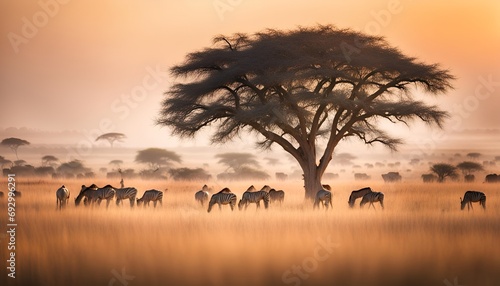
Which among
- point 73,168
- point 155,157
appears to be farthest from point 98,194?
point 155,157

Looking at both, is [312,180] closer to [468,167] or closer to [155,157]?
[468,167]

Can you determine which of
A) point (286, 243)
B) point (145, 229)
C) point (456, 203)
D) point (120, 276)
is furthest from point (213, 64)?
point (120, 276)

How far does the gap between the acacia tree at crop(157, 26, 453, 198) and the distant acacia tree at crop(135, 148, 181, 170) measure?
141 ft

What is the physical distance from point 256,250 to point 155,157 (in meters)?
61.7

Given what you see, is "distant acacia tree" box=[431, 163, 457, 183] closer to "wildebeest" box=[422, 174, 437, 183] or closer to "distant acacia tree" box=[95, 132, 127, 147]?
"wildebeest" box=[422, 174, 437, 183]

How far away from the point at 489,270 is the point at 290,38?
19.9 m

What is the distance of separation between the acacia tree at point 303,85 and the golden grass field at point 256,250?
8.40m

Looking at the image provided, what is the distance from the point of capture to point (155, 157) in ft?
246

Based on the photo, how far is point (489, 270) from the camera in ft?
42.6

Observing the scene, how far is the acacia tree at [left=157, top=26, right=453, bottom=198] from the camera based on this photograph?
98.7 ft

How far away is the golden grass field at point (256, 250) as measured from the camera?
486 inches

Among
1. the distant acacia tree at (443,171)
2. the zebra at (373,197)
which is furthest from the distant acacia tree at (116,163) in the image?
the zebra at (373,197)

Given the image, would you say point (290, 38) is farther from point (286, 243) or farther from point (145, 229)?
point (286, 243)

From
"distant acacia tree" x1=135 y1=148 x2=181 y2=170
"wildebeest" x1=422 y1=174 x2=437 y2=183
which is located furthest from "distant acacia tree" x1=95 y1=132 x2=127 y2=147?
"wildebeest" x1=422 y1=174 x2=437 y2=183
